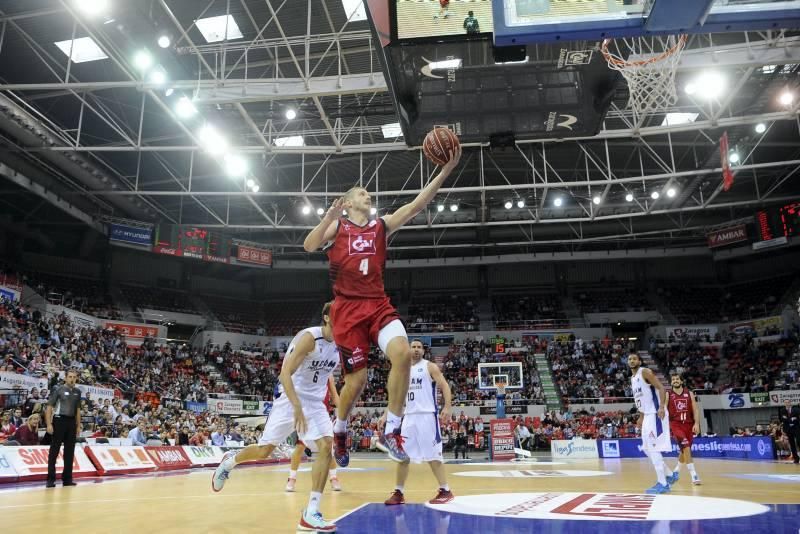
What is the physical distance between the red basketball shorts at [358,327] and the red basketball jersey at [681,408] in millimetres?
7677

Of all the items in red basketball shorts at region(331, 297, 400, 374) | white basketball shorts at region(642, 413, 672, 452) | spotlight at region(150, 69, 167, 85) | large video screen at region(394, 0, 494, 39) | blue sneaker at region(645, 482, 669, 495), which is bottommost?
blue sneaker at region(645, 482, 669, 495)

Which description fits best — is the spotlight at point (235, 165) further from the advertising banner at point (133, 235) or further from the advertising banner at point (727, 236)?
the advertising banner at point (727, 236)

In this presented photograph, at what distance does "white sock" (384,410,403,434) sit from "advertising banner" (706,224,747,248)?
90.7 feet

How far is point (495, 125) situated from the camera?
10.1 metres

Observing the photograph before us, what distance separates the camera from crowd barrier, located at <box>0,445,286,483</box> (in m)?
9.70

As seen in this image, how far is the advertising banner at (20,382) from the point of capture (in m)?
16.7

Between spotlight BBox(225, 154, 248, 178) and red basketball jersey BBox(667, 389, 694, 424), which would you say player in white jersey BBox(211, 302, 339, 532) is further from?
spotlight BBox(225, 154, 248, 178)

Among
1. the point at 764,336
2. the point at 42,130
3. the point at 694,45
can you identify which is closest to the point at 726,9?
the point at 694,45

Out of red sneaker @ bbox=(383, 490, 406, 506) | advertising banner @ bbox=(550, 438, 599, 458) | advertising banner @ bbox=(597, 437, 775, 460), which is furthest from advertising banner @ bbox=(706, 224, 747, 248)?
red sneaker @ bbox=(383, 490, 406, 506)

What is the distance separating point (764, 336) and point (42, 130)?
1323 inches

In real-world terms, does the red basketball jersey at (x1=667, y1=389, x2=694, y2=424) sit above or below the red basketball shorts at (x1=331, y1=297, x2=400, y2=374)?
below

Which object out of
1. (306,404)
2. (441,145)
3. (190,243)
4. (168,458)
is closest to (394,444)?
(306,404)

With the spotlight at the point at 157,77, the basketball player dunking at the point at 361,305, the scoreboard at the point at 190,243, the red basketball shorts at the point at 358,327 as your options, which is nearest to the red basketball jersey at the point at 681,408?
the basketball player dunking at the point at 361,305

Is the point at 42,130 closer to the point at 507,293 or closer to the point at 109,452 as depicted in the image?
the point at 109,452
